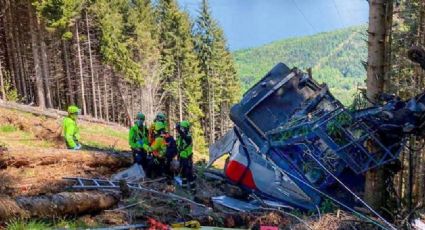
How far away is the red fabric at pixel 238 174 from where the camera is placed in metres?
10.3

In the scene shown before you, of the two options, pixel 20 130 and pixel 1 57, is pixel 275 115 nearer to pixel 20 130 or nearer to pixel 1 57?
pixel 20 130

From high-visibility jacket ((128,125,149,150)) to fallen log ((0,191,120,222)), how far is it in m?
3.57

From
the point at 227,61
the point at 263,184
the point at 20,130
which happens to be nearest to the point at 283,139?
the point at 263,184

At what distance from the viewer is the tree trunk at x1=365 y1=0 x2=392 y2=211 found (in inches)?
289

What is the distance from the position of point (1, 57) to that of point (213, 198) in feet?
106

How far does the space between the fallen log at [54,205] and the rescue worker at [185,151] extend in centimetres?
344

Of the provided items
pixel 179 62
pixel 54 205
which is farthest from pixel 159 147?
pixel 179 62

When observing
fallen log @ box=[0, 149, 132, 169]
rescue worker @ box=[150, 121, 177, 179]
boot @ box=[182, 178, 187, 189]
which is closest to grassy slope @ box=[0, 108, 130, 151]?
fallen log @ box=[0, 149, 132, 169]

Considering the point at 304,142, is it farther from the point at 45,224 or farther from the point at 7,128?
the point at 7,128

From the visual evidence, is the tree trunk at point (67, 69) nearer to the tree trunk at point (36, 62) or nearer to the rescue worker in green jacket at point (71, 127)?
the tree trunk at point (36, 62)

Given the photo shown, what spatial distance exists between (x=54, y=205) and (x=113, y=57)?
3438 centimetres

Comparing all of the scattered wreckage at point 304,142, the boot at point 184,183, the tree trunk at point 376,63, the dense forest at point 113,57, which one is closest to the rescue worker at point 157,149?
the scattered wreckage at point 304,142

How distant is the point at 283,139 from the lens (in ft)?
29.8

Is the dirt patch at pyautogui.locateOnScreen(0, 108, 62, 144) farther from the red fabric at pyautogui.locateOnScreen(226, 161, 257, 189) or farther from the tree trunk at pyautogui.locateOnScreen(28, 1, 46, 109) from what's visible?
the tree trunk at pyautogui.locateOnScreen(28, 1, 46, 109)
